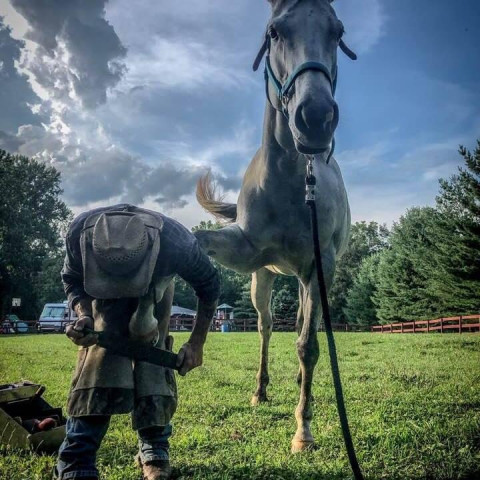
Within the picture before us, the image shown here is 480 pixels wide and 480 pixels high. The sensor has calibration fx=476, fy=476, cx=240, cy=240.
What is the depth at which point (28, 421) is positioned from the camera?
3533mm

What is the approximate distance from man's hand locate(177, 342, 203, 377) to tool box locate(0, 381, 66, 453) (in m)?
1.47

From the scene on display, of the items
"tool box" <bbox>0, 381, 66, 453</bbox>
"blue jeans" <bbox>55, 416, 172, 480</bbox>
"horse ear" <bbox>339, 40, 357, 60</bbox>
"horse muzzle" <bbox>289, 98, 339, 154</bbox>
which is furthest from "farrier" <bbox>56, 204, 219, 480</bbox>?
"horse ear" <bbox>339, 40, 357, 60</bbox>

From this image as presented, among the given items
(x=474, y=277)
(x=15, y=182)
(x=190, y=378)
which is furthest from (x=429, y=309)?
(x=15, y=182)

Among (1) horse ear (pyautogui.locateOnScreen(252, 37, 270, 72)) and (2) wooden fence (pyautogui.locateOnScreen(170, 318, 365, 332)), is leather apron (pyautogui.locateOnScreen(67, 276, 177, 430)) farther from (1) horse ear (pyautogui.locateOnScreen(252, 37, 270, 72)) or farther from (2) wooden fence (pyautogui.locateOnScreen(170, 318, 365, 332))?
(2) wooden fence (pyautogui.locateOnScreen(170, 318, 365, 332))

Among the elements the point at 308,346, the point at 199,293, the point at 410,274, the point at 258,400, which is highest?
the point at 410,274

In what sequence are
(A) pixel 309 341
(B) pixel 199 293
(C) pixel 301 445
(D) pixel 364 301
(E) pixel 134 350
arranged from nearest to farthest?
1. (E) pixel 134 350
2. (B) pixel 199 293
3. (C) pixel 301 445
4. (A) pixel 309 341
5. (D) pixel 364 301

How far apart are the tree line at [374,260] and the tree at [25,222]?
0.08 m

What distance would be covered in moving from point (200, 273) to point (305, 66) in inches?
54.6

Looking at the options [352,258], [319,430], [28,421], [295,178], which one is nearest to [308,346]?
[319,430]

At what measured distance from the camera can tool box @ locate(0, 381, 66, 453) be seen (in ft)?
10.6

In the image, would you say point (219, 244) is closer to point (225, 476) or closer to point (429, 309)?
point (225, 476)

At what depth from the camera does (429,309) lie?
114ft

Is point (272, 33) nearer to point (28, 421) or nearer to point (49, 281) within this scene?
point (28, 421)

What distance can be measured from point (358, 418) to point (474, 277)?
2817cm
